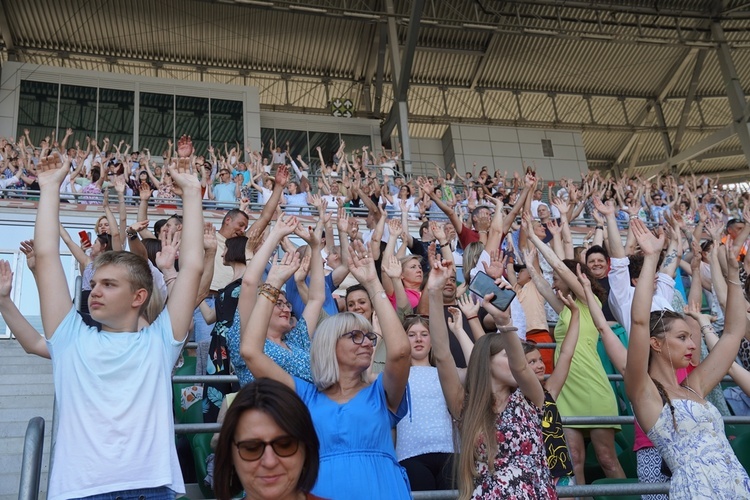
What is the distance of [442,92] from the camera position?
22453mm

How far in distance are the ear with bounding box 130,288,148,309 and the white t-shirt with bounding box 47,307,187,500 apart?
10 centimetres

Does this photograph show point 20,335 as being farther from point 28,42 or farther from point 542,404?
point 28,42

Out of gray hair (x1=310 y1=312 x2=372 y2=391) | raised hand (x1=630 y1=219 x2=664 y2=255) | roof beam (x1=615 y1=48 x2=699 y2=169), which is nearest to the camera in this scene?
gray hair (x1=310 y1=312 x2=372 y2=391)

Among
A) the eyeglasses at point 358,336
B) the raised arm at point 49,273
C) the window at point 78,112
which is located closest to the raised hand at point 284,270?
the eyeglasses at point 358,336

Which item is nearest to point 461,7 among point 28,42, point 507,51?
point 507,51

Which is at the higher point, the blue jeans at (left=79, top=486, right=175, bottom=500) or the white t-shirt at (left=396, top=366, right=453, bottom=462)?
the white t-shirt at (left=396, top=366, right=453, bottom=462)

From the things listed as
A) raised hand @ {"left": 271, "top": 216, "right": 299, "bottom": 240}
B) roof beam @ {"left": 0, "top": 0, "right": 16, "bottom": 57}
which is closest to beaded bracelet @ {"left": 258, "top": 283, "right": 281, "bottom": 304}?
raised hand @ {"left": 271, "top": 216, "right": 299, "bottom": 240}

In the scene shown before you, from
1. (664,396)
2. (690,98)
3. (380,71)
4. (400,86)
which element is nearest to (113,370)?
(664,396)

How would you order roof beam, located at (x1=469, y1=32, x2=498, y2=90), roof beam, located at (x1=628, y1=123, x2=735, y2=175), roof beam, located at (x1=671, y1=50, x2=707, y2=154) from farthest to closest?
1. roof beam, located at (x1=671, y1=50, x2=707, y2=154)
2. roof beam, located at (x1=469, y1=32, x2=498, y2=90)
3. roof beam, located at (x1=628, y1=123, x2=735, y2=175)

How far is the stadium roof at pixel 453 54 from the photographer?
1844 centimetres

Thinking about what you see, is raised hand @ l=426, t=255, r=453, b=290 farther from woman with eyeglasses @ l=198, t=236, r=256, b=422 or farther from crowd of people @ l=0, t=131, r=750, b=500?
woman with eyeglasses @ l=198, t=236, r=256, b=422

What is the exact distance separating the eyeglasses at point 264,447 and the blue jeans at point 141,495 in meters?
0.73

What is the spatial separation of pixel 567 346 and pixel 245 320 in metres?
1.79

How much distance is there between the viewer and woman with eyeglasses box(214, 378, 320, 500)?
1.71m
